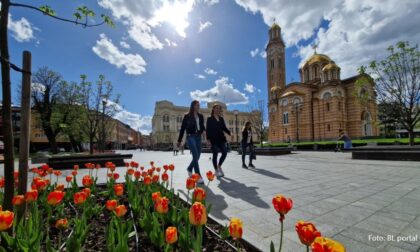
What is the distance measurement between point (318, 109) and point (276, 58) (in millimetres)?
21972

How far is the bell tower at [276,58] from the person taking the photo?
60938mm

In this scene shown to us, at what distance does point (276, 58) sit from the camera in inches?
2399

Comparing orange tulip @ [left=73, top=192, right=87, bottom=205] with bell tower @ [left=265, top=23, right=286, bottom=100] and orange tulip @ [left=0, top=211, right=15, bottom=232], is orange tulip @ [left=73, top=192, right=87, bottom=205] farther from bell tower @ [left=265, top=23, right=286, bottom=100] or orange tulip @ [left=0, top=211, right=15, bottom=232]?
bell tower @ [left=265, top=23, right=286, bottom=100]

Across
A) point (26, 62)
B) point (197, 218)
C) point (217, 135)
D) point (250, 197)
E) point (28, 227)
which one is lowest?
point (250, 197)

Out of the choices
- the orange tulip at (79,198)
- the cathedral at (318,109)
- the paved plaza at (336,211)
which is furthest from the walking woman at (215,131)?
the cathedral at (318,109)

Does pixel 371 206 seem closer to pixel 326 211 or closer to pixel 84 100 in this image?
pixel 326 211

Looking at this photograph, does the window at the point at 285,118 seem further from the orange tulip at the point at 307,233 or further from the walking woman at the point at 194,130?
the orange tulip at the point at 307,233

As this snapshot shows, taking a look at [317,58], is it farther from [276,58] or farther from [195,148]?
[195,148]

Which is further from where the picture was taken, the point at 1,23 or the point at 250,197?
the point at 250,197

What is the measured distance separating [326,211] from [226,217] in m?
1.45

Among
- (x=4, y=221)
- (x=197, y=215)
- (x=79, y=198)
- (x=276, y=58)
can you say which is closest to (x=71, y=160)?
(x=79, y=198)

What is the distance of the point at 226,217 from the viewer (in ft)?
A: 9.11

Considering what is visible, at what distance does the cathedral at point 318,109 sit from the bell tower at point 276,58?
5.09m

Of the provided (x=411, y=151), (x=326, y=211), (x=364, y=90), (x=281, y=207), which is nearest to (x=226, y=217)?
(x=326, y=211)
